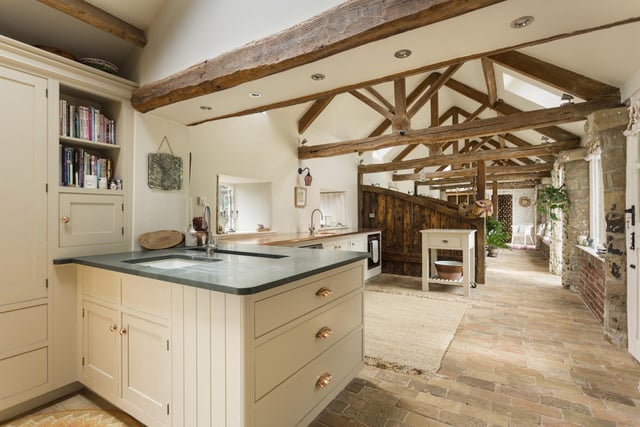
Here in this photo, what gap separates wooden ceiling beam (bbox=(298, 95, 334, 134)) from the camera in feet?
16.7

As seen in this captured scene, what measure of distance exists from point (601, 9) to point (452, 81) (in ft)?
17.4

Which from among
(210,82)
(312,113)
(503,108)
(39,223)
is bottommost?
(39,223)

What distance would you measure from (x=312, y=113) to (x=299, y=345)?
428cm

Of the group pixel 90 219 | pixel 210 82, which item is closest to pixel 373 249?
pixel 210 82

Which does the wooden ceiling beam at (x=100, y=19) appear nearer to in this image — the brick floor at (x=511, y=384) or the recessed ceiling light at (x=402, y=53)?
the recessed ceiling light at (x=402, y=53)

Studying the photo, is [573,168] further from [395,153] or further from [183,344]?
[183,344]

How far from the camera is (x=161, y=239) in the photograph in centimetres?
254

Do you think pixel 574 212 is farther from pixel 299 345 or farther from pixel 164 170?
pixel 164 170

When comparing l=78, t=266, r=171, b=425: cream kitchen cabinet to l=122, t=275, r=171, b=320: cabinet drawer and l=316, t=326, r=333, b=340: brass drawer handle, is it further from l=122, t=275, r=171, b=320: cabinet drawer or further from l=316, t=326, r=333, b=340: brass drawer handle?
l=316, t=326, r=333, b=340: brass drawer handle

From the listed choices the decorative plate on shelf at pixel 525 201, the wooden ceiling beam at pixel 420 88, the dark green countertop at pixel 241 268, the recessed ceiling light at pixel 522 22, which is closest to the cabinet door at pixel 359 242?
the dark green countertop at pixel 241 268

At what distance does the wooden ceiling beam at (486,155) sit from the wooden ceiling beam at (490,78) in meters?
0.93

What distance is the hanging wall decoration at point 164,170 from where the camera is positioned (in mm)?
2541

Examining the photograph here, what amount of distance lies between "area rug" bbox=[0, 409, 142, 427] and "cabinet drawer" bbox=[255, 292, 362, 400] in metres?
0.99

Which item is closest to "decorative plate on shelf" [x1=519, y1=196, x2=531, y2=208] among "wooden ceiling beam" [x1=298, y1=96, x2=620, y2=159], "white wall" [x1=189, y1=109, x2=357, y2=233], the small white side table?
the small white side table
